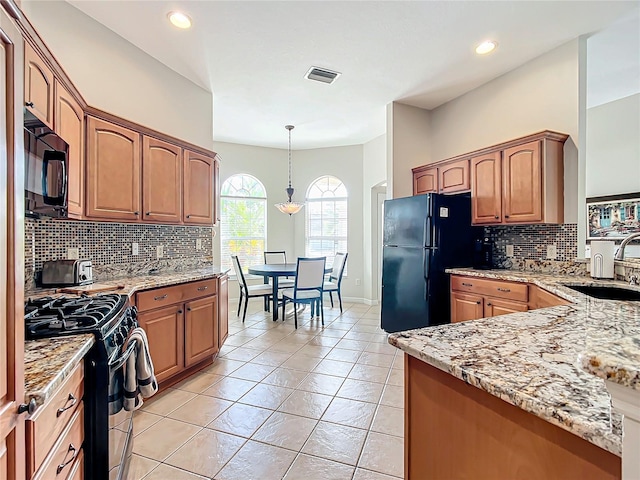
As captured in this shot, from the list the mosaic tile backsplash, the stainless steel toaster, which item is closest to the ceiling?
the mosaic tile backsplash

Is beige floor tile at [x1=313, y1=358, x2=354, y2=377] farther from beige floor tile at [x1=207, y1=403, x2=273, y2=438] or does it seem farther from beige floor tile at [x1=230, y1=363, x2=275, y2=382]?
beige floor tile at [x1=207, y1=403, x2=273, y2=438]

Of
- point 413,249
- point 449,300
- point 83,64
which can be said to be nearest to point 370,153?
point 413,249

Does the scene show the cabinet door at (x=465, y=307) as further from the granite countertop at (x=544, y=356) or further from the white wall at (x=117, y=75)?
the white wall at (x=117, y=75)

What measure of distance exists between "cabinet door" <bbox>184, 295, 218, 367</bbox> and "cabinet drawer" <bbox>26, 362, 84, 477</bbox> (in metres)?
1.57

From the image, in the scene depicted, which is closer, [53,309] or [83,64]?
[53,309]

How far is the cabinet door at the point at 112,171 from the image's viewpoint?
2338mm

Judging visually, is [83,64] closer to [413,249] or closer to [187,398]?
[187,398]

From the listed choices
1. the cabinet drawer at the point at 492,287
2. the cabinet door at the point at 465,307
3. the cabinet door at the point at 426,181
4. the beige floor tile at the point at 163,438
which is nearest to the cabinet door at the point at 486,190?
the cabinet door at the point at 426,181

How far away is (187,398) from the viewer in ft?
8.20

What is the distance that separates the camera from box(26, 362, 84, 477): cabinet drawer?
813 millimetres

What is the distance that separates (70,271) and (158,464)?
135cm

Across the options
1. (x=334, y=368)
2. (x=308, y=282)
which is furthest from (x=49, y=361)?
(x=308, y=282)

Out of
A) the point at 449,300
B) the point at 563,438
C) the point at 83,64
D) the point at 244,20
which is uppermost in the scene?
the point at 244,20

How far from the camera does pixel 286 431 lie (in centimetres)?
209
